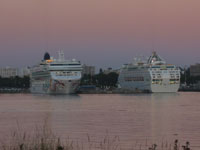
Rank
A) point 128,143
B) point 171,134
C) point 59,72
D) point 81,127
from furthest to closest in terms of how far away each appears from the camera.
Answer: point 59,72, point 81,127, point 171,134, point 128,143

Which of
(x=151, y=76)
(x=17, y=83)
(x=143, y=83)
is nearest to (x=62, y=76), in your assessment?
(x=151, y=76)

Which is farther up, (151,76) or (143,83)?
(151,76)

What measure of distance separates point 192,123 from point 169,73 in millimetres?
83035

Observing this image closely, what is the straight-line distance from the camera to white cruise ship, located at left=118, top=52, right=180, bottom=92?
114m

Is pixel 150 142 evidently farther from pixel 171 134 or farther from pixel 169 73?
pixel 169 73

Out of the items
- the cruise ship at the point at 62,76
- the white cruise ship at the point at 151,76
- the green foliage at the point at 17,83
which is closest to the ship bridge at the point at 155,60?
the white cruise ship at the point at 151,76

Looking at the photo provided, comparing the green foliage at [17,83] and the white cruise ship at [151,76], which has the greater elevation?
the white cruise ship at [151,76]

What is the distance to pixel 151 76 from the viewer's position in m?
114

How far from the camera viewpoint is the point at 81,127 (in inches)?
1201

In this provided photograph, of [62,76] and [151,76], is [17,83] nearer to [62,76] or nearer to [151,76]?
[151,76]

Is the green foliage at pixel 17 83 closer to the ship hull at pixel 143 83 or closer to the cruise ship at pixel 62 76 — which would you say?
the ship hull at pixel 143 83

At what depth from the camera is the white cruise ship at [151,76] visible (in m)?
114

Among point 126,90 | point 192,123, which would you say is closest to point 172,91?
point 126,90

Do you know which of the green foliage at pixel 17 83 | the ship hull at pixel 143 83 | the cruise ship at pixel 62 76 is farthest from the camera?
the green foliage at pixel 17 83
